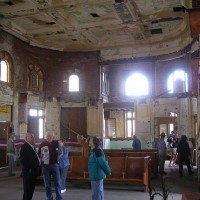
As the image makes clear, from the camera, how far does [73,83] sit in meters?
22.6

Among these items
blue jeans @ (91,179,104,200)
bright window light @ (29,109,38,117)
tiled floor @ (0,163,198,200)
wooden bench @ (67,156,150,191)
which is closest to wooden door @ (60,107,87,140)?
bright window light @ (29,109,38,117)

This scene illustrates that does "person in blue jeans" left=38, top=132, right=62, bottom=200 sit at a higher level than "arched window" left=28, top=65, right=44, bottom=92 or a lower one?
lower

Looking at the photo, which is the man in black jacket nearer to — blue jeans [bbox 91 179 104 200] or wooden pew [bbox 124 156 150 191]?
blue jeans [bbox 91 179 104 200]

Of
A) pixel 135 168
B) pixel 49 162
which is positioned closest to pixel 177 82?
pixel 135 168

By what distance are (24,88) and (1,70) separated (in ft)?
7.19

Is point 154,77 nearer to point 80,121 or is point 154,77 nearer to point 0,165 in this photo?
point 80,121

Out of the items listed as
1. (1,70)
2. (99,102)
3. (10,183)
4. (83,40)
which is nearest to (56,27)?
(83,40)

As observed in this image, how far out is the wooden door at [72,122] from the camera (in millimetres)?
21750

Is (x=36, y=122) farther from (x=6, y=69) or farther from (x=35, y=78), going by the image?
(x=6, y=69)

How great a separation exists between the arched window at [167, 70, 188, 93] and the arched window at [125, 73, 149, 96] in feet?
5.50

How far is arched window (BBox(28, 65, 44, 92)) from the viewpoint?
20562mm

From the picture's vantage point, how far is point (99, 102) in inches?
858

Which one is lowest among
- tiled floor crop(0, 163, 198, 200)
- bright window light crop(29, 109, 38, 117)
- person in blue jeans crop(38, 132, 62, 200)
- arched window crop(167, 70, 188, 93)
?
tiled floor crop(0, 163, 198, 200)

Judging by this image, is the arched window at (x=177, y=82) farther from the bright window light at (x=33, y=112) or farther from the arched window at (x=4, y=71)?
the arched window at (x=4, y=71)
